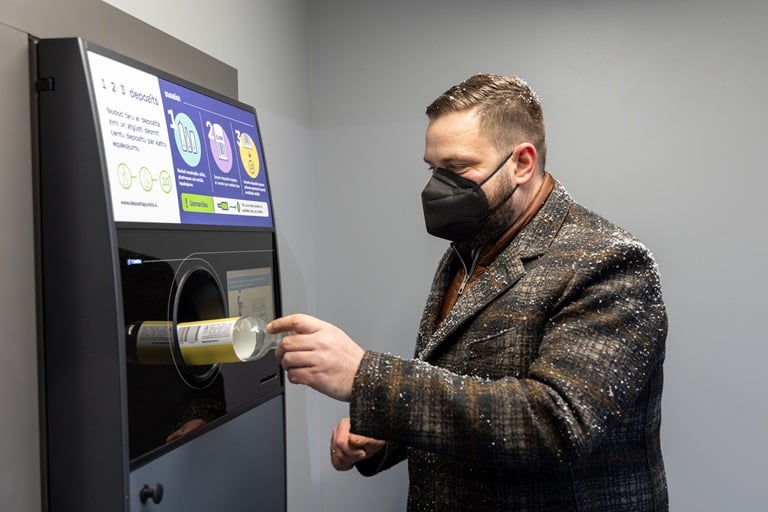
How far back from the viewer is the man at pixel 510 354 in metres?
1.11

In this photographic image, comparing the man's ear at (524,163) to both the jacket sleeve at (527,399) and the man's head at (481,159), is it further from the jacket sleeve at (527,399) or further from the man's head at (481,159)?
the jacket sleeve at (527,399)

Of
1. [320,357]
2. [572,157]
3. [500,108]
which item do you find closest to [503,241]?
[500,108]

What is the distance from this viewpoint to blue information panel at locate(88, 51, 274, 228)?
1.03 metres

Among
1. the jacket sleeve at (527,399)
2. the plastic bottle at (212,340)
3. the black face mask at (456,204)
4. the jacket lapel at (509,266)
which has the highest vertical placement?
the black face mask at (456,204)

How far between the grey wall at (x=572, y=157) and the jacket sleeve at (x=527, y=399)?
125cm

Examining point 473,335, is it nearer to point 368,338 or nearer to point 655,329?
point 655,329

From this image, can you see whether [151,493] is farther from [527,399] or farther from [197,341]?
[527,399]

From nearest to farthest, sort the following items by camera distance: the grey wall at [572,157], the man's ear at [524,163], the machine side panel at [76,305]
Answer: the machine side panel at [76,305], the man's ear at [524,163], the grey wall at [572,157]

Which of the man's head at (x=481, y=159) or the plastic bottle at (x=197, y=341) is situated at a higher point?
the man's head at (x=481, y=159)

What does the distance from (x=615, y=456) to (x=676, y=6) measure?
1.67 meters

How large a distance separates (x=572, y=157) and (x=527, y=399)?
150 centimetres

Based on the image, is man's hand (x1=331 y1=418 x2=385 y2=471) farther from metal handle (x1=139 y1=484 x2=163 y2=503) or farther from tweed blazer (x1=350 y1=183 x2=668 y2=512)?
metal handle (x1=139 y1=484 x2=163 y2=503)

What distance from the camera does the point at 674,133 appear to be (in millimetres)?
2350

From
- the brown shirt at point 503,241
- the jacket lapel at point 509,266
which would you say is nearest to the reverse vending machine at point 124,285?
the jacket lapel at point 509,266
